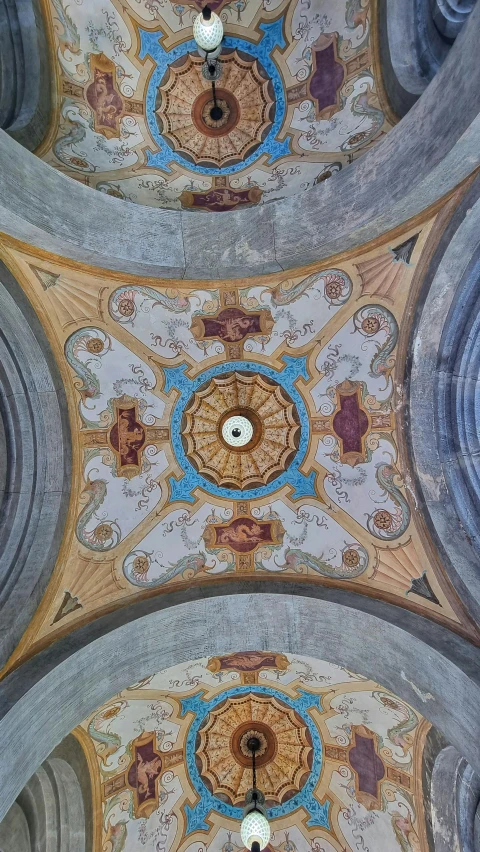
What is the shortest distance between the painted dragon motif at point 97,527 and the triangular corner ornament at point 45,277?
7.11ft

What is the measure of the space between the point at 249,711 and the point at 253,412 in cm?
408

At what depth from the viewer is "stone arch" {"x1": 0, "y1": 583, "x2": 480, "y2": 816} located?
4.53 m

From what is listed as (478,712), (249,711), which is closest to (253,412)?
(478,712)

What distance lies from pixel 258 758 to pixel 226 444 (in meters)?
4.47

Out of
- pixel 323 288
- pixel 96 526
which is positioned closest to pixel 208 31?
pixel 323 288

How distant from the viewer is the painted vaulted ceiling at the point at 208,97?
5.07m

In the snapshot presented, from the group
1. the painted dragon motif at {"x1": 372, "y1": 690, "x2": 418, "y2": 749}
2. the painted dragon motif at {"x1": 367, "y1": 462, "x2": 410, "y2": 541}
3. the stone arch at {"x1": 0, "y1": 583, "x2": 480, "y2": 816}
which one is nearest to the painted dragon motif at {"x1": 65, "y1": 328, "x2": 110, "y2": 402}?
the stone arch at {"x1": 0, "y1": 583, "x2": 480, "y2": 816}

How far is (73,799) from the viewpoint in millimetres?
5914

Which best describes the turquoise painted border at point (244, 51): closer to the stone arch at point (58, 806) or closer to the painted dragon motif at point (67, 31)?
the painted dragon motif at point (67, 31)

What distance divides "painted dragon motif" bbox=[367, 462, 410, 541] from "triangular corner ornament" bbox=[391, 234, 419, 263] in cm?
218

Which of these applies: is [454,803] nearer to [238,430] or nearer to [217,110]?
[238,430]

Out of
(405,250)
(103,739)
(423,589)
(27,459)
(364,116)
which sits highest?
(364,116)

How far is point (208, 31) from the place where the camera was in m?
4.51

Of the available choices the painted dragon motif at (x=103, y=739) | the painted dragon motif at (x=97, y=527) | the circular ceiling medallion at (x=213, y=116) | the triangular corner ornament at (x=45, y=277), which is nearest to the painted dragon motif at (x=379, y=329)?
the circular ceiling medallion at (x=213, y=116)
